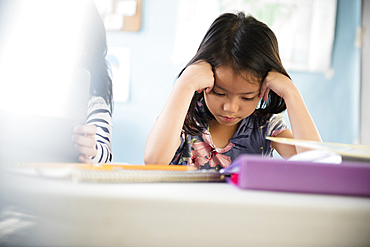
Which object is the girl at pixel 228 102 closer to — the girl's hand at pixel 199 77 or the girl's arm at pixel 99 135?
the girl's hand at pixel 199 77

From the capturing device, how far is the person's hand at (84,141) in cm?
52

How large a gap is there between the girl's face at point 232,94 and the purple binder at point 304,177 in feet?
1.65

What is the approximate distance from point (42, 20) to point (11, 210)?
0.58 m

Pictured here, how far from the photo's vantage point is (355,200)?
197mm

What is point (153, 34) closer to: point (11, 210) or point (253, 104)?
point (253, 104)

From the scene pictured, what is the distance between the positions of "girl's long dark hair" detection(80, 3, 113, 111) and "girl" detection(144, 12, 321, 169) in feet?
1.21

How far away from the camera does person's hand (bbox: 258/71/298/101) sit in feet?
2.36

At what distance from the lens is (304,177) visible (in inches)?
8.6

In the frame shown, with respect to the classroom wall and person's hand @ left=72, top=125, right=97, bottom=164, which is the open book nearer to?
person's hand @ left=72, top=125, right=97, bottom=164

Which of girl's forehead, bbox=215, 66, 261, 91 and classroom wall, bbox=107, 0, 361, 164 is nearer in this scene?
girl's forehead, bbox=215, 66, 261, 91

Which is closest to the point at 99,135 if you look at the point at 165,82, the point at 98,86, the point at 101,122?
the point at 101,122

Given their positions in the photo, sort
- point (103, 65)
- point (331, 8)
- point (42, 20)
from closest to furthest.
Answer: point (42, 20)
point (103, 65)
point (331, 8)

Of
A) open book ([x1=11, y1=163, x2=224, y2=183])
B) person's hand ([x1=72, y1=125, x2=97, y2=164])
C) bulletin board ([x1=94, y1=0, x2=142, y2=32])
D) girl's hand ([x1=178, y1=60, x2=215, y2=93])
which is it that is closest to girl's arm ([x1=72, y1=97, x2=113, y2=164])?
person's hand ([x1=72, y1=125, x2=97, y2=164])

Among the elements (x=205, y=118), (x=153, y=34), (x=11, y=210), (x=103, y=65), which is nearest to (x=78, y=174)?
(x=11, y=210)
